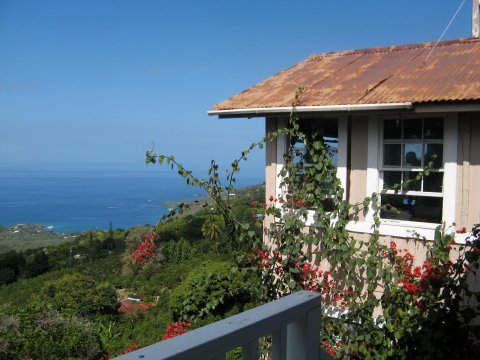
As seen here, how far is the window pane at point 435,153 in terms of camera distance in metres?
5.80

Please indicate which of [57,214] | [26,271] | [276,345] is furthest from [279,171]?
[57,214]

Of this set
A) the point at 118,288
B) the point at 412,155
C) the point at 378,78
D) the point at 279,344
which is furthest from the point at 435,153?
the point at 118,288

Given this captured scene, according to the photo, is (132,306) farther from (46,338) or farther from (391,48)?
(391,48)

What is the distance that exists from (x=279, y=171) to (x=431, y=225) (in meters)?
2.28

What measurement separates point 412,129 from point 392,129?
253 millimetres

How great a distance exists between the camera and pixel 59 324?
30.8 feet

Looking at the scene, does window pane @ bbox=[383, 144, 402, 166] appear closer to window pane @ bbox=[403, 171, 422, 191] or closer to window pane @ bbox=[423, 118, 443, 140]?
window pane @ bbox=[403, 171, 422, 191]

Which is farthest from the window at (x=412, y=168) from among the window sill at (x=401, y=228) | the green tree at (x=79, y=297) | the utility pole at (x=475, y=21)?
the green tree at (x=79, y=297)

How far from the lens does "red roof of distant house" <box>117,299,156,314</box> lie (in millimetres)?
13664

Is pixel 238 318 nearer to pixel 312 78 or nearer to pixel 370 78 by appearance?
pixel 370 78

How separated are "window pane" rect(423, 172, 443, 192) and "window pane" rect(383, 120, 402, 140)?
0.65m

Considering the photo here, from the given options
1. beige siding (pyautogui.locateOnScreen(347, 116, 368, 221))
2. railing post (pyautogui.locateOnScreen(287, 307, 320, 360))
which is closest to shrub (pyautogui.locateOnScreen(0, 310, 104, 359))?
beige siding (pyautogui.locateOnScreen(347, 116, 368, 221))

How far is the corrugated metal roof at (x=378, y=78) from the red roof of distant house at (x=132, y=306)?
883cm

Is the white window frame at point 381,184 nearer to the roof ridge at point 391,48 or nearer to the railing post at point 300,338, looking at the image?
the roof ridge at point 391,48
